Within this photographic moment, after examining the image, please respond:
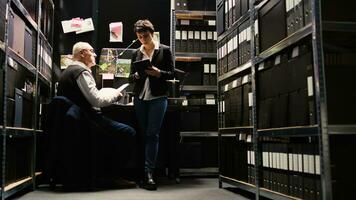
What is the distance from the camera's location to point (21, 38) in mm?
2709

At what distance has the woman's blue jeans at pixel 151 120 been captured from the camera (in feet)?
9.81

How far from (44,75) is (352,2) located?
277cm

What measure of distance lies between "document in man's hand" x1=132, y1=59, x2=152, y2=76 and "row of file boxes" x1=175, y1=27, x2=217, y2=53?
1.32m

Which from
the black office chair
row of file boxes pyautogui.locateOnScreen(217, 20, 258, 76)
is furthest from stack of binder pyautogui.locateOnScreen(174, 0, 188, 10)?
the black office chair

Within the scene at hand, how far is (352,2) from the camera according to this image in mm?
1886

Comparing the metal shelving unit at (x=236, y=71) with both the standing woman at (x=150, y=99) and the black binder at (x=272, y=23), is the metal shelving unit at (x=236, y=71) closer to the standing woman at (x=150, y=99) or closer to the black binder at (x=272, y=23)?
the black binder at (x=272, y=23)

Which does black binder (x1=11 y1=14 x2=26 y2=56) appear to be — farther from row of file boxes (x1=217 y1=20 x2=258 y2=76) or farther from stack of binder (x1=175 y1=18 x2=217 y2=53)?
stack of binder (x1=175 y1=18 x2=217 y2=53)

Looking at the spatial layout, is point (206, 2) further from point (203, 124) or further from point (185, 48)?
point (203, 124)

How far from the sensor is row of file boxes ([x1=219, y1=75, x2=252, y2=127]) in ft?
9.08

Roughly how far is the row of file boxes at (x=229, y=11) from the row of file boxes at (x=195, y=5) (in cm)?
74

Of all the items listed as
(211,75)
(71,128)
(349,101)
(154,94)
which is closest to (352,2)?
(349,101)

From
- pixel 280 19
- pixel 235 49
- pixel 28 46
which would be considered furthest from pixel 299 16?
pixel 28 46

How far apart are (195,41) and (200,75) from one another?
15.2 inches

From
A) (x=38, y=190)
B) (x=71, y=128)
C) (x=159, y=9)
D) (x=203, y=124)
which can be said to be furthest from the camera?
(x=159, y=9)
